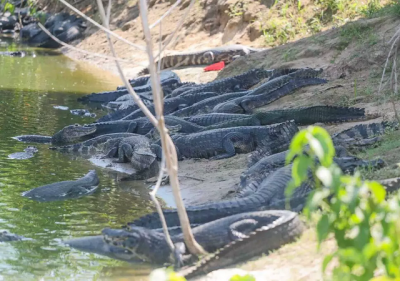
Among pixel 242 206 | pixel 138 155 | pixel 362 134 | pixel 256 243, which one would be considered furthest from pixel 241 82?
pixel 256 243

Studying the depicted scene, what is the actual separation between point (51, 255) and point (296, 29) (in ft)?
40.5

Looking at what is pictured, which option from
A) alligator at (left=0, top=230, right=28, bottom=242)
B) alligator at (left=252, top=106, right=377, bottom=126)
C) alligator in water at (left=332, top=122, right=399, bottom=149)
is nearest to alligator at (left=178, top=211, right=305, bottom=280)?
alligator at (left=0, top=230, right=28, bottom=242)

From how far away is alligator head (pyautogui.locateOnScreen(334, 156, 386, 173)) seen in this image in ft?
19.6

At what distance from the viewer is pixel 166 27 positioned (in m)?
21.6

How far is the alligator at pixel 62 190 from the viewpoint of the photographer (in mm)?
7168

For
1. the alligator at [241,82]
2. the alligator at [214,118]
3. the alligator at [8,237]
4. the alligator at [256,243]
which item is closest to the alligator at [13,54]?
the alligator at [241,82]

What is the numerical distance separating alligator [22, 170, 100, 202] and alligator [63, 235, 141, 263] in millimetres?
1530

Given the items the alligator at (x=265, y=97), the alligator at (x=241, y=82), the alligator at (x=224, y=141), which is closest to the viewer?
the alligator at (x=224, y=141)

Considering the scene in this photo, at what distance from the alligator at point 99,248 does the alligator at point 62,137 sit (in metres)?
4.96

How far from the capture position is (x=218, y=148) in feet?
29.9

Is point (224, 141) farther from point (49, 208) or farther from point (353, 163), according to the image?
point (353, 163)

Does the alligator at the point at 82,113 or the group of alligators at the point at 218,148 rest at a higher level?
the group of alligators at the point at 218,148

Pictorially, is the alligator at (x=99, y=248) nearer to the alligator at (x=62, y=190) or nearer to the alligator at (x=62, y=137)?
the alligator at (x=62, y=190)

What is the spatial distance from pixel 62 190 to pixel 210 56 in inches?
409
